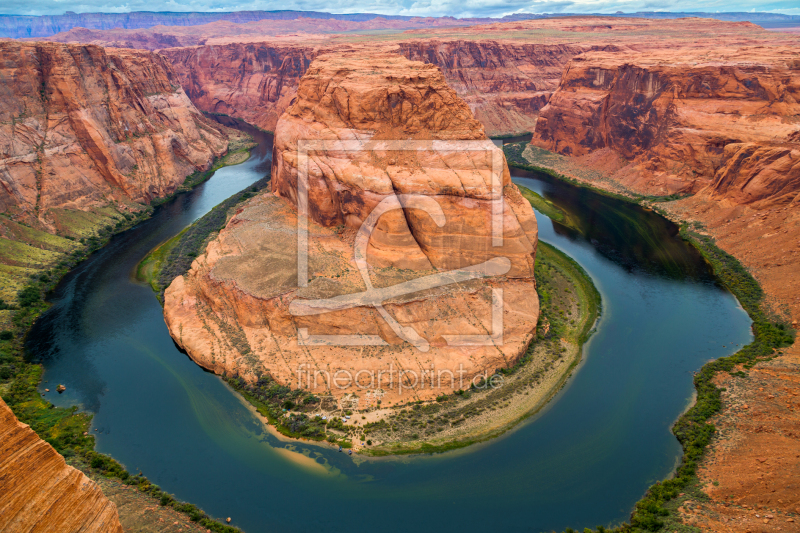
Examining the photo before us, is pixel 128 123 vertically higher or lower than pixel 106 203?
higher

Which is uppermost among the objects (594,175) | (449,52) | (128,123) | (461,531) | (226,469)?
(449,52)

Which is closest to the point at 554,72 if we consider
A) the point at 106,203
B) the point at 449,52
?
the point at 449,52

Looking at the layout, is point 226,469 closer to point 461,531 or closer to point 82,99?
point 461,531

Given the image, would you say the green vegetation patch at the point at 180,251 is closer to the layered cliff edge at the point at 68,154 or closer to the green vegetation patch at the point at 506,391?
the layered cliff edge at the point at 68,154

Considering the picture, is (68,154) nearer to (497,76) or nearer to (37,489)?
(37,489)

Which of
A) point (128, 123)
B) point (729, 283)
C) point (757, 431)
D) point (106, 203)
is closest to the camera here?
point (757, 431)

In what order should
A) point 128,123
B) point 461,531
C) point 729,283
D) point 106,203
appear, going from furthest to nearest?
point 128,123 → point 106,203 → point 729,283 → point 461,531
